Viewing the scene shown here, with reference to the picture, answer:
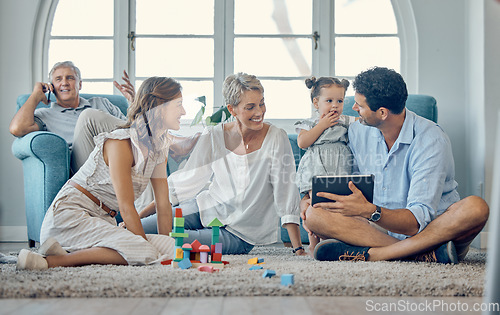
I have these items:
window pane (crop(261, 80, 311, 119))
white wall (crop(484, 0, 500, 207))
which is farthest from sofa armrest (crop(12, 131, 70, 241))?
white wall (crop(484, 0, 500, 207))

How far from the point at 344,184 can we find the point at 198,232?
0.80 m

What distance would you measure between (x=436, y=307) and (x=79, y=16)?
3.29 meters

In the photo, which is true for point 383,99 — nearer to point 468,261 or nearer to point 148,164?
point 468,261

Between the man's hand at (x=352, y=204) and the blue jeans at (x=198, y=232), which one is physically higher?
the man's hand at (x=352, y=204)

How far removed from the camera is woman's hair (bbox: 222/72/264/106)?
2.47 metres

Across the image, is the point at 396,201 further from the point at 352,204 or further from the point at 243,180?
the point at 243,180

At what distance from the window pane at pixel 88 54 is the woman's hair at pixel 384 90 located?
2.16 m

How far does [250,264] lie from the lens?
6.57ft

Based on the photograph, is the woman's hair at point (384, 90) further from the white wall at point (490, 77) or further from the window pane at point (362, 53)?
the window pane at point (362, 53)

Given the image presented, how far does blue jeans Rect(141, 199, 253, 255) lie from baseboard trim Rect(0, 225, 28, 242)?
1.48 m

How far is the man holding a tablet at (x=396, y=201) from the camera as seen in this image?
195 centimetres

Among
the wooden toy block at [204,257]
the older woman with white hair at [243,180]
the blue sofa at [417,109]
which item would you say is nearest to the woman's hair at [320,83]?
the older woman with white hair at [243,180]

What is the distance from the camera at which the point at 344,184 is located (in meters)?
1.97

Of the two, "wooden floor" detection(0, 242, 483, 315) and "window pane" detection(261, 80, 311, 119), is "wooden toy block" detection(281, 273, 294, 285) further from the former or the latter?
"window pane" detection(261, 80, 311, 119)
